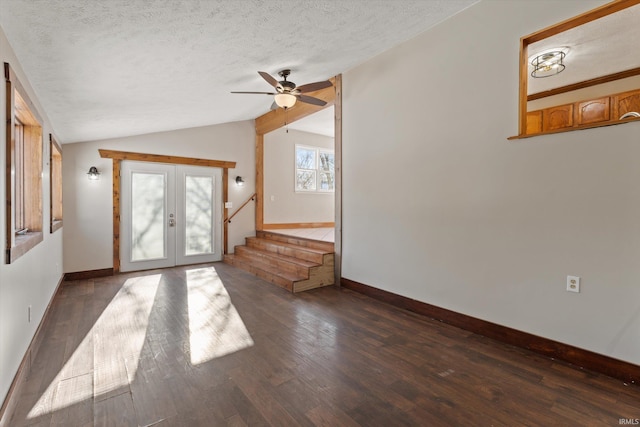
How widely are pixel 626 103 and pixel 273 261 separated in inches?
224

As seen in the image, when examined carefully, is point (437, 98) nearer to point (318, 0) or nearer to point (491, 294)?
point (318, 0)

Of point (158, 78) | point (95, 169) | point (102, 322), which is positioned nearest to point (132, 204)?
point (95, 169)

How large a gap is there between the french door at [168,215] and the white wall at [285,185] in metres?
1.30

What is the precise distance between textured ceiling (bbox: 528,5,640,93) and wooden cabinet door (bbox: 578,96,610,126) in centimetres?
36

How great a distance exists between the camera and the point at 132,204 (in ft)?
18.2

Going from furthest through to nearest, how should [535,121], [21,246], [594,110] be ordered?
[535,121]
[594,110]
[21,246]

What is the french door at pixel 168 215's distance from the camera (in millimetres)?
5535

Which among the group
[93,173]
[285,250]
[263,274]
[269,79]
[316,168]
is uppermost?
[269,79]

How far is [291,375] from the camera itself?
89.0 inches

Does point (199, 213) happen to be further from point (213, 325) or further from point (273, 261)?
point (213, 325)

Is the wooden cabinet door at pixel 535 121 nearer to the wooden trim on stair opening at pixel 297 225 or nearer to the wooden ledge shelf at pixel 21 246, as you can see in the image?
the wooden trim on stair opening at pixel 297 225

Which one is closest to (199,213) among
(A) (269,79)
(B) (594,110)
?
(A) (269,79)

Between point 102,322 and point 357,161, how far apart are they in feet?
12.2

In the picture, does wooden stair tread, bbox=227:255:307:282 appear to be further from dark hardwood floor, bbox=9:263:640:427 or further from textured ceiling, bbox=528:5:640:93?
textured ceiling, bbox=528:5:640:93
